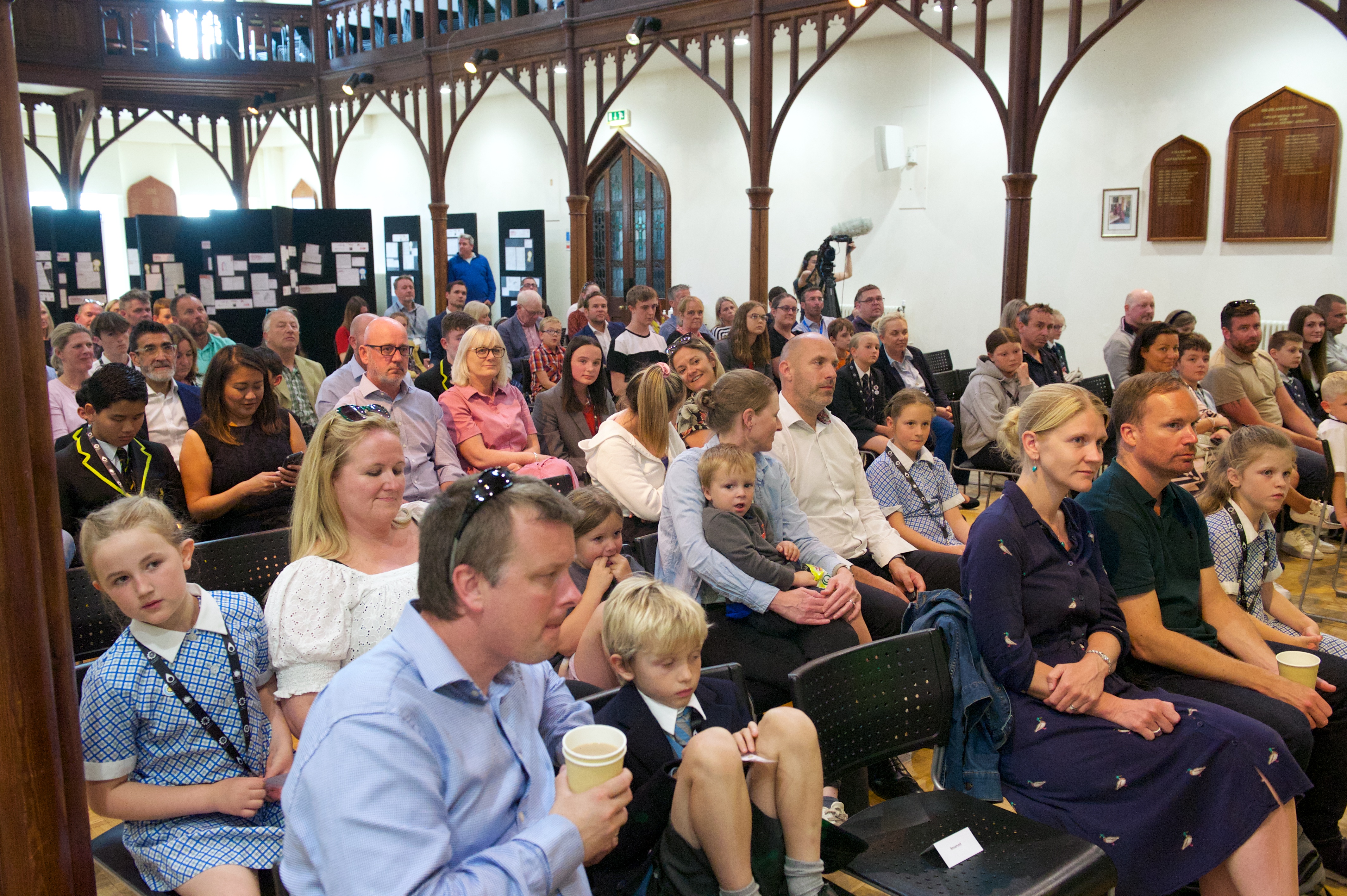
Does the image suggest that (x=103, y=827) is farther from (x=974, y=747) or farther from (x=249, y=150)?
(x=249, y=150)

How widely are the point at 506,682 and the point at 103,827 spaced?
2.35 metres

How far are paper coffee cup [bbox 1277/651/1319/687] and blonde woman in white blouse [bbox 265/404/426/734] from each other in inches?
90.6

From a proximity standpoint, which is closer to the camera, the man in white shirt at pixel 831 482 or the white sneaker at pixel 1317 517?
the man in white shirt at pixel 831 482

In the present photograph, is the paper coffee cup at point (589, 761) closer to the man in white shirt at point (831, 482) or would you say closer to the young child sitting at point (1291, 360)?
the man in white shirt at point (831, 482)

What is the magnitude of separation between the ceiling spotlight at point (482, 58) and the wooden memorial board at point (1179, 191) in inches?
268

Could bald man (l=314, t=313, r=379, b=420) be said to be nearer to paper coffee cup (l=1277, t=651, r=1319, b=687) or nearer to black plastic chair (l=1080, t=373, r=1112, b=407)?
paper coffee cup (l=1277, t=651, r=1319, b=687)

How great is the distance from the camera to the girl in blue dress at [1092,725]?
7.80ft

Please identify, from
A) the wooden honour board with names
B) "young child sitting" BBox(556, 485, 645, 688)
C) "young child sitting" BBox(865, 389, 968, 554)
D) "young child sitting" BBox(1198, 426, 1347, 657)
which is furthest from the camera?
→ the wooden honour board with names

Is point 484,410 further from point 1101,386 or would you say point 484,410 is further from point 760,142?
point 760,142

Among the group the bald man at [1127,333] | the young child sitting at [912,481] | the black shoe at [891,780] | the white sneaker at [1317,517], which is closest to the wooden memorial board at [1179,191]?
the bald man at [1127,333]

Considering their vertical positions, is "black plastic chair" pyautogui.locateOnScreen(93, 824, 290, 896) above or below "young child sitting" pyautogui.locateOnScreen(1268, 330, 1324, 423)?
below

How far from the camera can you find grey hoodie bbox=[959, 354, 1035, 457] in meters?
6.27

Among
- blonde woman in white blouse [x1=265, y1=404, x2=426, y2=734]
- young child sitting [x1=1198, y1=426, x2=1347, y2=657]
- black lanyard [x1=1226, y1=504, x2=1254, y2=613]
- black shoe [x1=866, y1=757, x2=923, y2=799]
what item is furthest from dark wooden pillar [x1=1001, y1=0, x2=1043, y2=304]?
blonde woman in white blouse [x1=265, y1=404, x2=426, y2=734]

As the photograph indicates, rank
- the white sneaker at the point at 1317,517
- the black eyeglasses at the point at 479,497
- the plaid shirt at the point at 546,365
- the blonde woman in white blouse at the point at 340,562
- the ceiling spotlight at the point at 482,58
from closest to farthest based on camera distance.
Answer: the black eyeglasses at the point at 479,497, the blonde woman in white blouse at the point at 340,562, the white sneaker at the point at 1317,517, the plaid shirt at the point at 546,365, the ceiling spotlight at the point at 482,58
